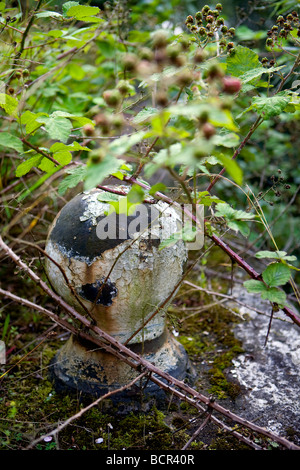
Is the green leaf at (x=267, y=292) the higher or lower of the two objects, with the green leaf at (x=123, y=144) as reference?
lower

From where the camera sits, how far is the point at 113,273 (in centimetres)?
169

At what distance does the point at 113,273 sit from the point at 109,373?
0.53 m

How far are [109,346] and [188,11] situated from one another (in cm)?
384

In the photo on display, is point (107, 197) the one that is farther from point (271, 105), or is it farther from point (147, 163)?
point (271, 105)

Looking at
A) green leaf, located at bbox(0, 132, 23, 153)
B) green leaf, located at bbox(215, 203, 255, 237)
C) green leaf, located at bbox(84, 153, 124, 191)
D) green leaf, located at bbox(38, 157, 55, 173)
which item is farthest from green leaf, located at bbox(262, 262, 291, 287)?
green leaf, located at bbox(0, 132, 23, 153)

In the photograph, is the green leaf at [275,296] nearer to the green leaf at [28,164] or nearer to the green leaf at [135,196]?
the green leaf at [135,196]

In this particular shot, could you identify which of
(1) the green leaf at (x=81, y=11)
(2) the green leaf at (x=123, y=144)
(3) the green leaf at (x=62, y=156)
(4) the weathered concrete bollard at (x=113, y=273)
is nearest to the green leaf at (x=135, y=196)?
(2) the green leaf at (x=123, y=144)

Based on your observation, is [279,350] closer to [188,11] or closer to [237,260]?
[237,260]

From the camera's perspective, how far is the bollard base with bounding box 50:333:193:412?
1.85 m

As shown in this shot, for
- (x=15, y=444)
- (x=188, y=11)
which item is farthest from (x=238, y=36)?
(x=15, y=444)

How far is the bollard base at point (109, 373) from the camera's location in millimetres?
1854

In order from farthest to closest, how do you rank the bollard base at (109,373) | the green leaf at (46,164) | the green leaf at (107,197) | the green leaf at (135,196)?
the bollard base at (109,373), the green leaf at (46,164), the green leaf at (107,197), the green leaf at (135,196)

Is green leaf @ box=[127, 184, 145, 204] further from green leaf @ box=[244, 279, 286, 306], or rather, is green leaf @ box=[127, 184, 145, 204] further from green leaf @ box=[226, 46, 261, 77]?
green leaf @ box=[226, 46, 261, 77]

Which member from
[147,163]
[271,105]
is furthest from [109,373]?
[271,105]
